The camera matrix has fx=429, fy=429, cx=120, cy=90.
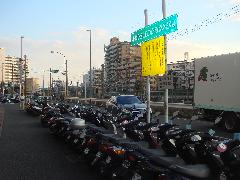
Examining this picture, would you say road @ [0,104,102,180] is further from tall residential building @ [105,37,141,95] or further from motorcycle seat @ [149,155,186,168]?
tall residential building @ [105,37,141,95]

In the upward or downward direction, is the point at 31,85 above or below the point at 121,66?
below

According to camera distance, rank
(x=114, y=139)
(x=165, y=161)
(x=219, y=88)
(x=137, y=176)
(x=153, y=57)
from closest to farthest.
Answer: (x=165, y=161) → (x=137, y=176) → (x=114, y=139) → (x=153, y=57) → (x=219, y=88)

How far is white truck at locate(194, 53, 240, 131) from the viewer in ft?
63.2

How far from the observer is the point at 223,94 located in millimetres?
20062

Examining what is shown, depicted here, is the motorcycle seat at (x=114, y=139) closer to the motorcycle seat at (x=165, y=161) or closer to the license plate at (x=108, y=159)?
the license plate at (x=108, y=159)

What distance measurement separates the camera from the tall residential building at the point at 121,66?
9462 cm

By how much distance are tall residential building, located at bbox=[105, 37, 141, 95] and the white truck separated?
66403 mm

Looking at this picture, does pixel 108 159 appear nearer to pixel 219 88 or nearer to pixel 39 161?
pixel 39 161

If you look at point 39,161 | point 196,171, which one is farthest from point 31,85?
point 196,171

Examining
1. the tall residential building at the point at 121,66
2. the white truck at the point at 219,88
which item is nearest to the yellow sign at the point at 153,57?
the white truck at the point at 219,88

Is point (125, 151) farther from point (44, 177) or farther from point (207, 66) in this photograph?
point (207, 66)

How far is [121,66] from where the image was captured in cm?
11338

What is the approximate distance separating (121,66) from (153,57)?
9993cm

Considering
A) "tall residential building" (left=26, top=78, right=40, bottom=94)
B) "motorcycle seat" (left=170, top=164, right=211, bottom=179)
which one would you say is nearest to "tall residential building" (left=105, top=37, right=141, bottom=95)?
"tall residential building" (left=26, top=78, right=40, bottom=94)
